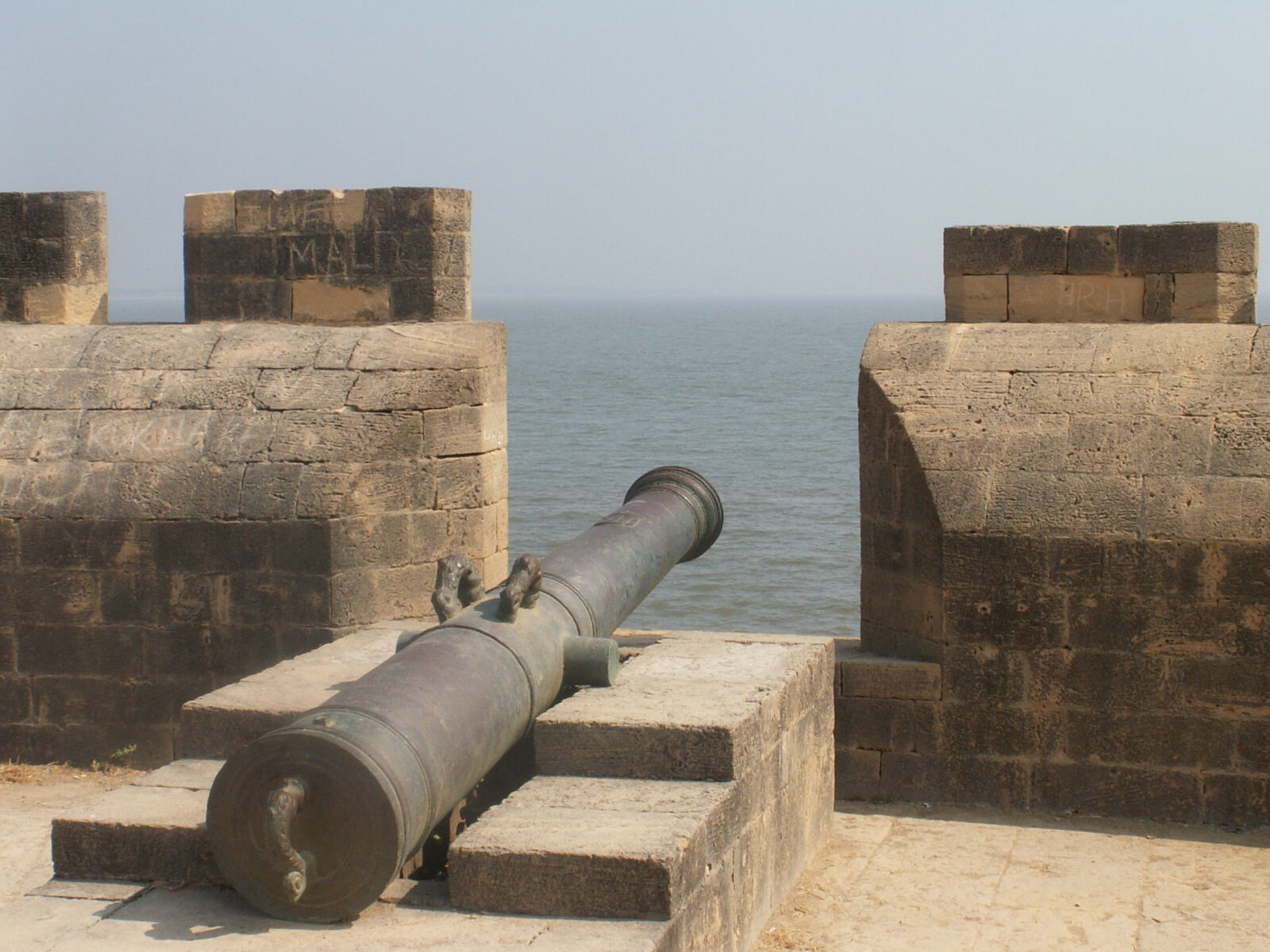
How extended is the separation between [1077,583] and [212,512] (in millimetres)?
3866

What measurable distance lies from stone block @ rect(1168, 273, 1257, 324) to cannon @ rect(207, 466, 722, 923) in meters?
3.75

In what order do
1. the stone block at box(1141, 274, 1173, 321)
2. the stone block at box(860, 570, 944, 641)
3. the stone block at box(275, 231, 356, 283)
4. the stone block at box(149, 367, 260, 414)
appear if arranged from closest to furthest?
the stone block at box(860, 570, 944, 641) < the stone block at box(149, 367, 260, 414) < the stone block at box(1141, 274, 1173, 321) < the stone block at box(275, 231, 356, 283)

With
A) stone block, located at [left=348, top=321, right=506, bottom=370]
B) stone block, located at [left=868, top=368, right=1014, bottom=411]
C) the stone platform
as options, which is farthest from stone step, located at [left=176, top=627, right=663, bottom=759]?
stone block, located at [left=868, top=368, right=1014, bottom=411]

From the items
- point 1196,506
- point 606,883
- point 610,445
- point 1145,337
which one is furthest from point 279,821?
point 610,445

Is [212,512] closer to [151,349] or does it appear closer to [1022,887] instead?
[151,349]

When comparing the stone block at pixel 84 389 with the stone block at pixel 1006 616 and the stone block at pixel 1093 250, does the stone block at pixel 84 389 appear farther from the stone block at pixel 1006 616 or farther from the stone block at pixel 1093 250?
the stone block at pixel 1093 250

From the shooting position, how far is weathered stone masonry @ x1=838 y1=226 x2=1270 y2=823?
6.41 metres

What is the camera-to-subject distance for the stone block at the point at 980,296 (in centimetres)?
769

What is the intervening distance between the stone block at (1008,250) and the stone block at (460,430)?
2469 millimetres

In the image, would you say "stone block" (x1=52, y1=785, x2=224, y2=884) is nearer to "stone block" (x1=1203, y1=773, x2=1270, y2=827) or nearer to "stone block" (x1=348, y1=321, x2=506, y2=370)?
"stone block" (x1=348, y1=321, x2=506, y2=370)

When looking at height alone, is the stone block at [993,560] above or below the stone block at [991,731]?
above

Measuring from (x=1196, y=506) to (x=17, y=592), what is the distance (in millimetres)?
5372

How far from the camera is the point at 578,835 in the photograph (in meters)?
4.25

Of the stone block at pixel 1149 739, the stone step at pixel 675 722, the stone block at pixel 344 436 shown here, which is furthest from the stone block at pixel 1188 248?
the stone block at pixel 344 436
